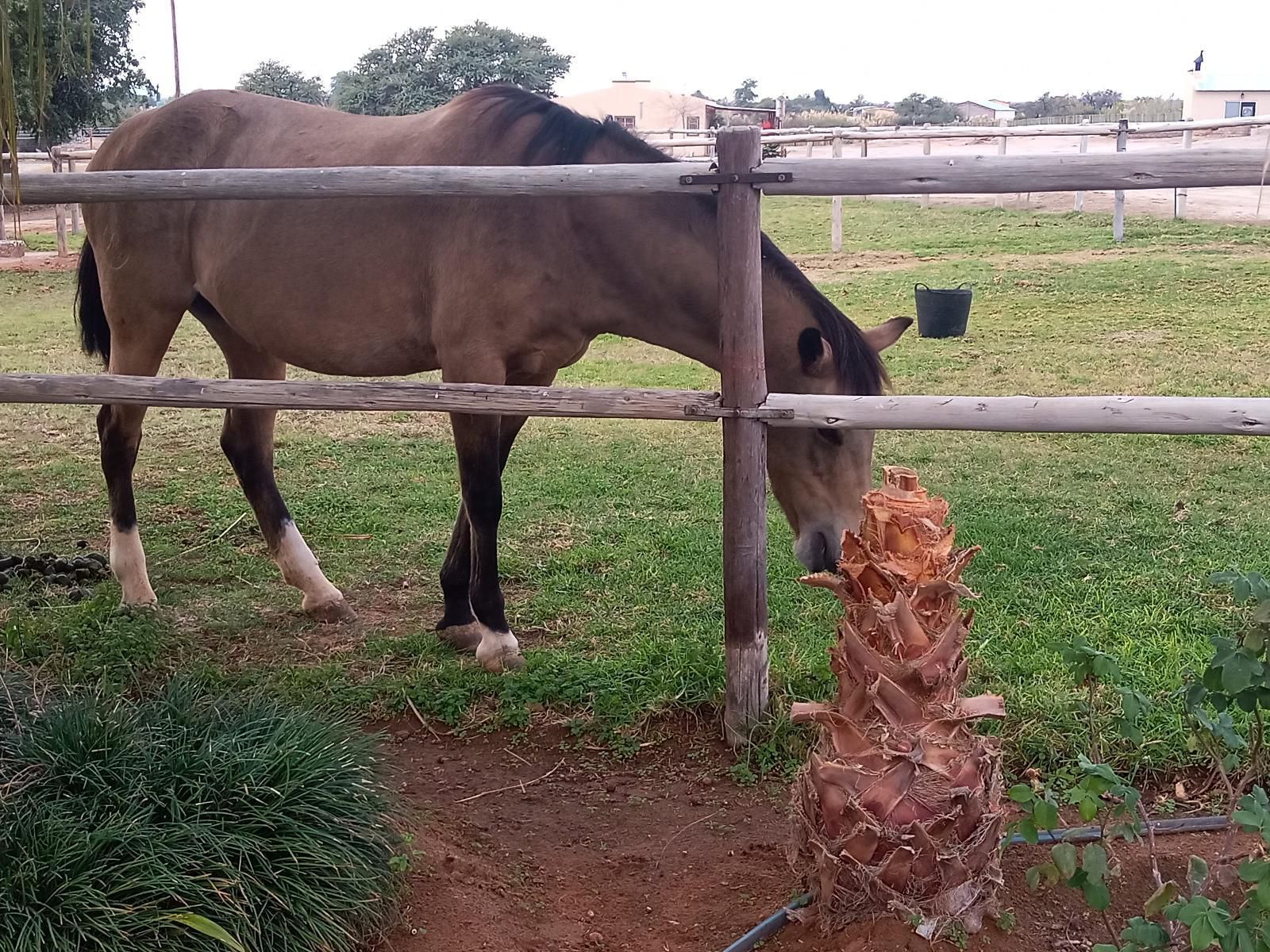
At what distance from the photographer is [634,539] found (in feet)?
15.7

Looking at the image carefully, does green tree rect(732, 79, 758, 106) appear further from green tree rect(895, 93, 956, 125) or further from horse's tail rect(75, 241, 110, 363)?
horse's tail rect(75, 241, 110, 363)

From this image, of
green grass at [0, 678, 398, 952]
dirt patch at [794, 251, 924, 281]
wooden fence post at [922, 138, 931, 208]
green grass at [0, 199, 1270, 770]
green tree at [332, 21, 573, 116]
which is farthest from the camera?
green tree at [332, 21, 573, 116]

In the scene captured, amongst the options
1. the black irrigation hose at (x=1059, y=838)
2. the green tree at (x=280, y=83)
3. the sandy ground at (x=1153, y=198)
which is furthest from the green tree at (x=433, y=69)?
the black irrigation hose at (x=1059, y=838)

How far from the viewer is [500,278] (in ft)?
11.7

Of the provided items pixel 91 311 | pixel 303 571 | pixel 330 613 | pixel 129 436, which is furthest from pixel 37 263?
pixel 330 613

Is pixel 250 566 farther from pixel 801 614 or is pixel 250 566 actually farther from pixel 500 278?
pixel 801 614

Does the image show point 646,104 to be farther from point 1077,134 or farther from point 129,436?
point 129,436

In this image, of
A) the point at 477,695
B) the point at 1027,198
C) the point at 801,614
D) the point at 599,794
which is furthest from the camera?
the point at 1027,198

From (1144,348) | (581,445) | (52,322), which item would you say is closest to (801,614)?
(581,445)

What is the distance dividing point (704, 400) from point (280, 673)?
176cm

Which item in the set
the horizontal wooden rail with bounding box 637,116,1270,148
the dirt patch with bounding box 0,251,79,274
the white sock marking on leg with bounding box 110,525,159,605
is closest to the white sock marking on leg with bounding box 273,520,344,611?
the white sock marking on leg with bounding box 110,525,159,605

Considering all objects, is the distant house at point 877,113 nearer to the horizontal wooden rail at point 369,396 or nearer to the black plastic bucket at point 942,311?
the black plastic bucket at point 942,311

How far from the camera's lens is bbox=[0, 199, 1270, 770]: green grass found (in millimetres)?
3486

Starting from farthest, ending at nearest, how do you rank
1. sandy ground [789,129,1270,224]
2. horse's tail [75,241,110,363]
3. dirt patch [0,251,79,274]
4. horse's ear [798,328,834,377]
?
sandy ground [789,129,1270,224], dirt patch [0,251,79,274], horse's tail [75,241,110,363], horse's ear [798,328,834,377]
